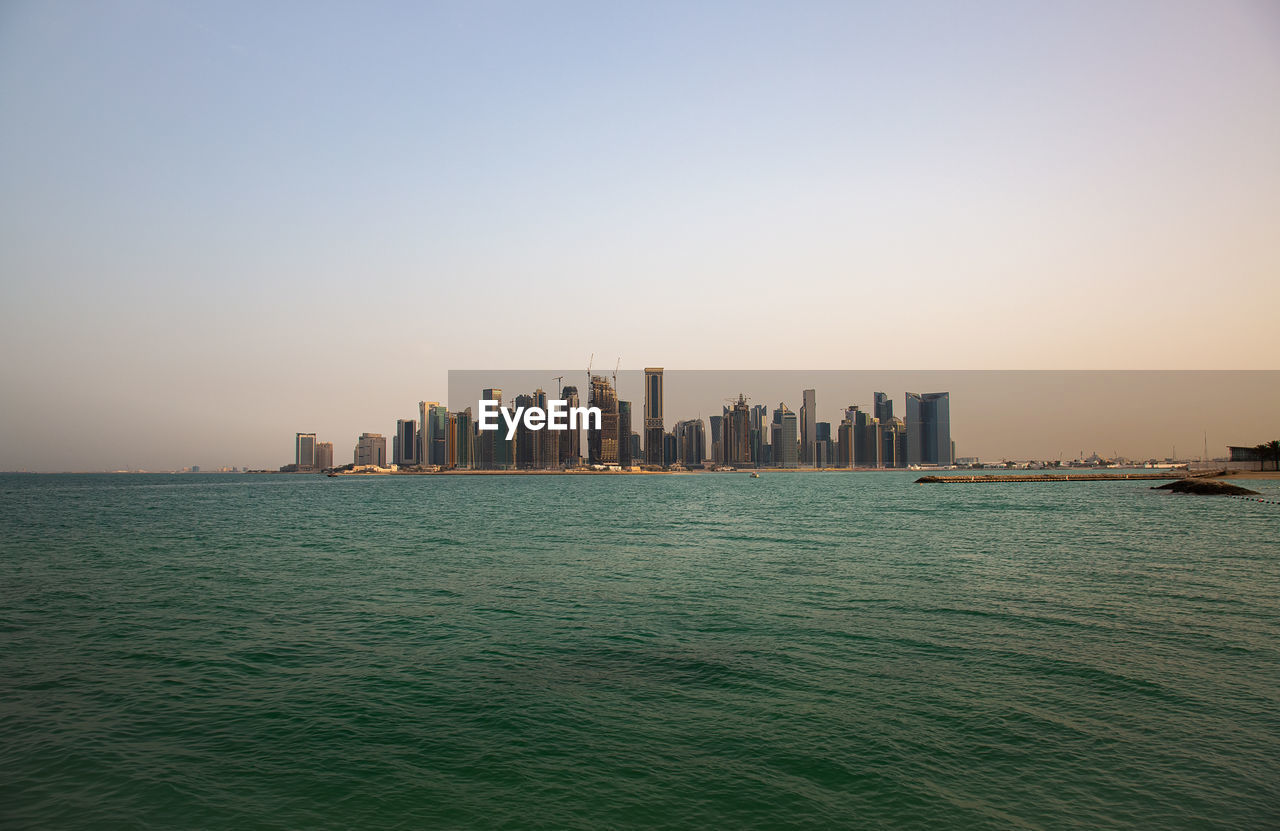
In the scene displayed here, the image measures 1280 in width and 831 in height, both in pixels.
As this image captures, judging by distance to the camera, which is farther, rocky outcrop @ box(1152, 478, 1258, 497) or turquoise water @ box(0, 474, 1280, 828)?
rocky outcrop @ box(1152, 478, 1258, 497)

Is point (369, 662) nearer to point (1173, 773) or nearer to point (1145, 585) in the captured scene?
point (1173, 773)

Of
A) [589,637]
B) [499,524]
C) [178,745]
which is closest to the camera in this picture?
[178,745]

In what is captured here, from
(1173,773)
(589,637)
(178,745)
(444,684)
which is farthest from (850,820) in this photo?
(178,745)

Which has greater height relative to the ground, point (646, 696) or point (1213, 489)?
point (646, 696)

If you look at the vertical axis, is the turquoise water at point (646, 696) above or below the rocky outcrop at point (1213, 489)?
above

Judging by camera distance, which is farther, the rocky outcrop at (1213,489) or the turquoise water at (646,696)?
the rocky outcrop at (1213,489)

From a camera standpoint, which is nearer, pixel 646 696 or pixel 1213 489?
pixel 646 696

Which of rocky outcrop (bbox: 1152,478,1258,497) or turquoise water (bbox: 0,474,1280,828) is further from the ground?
turquoise water (bbox: 0,474,1280,828)

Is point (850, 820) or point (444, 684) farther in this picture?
point (444, 684)
